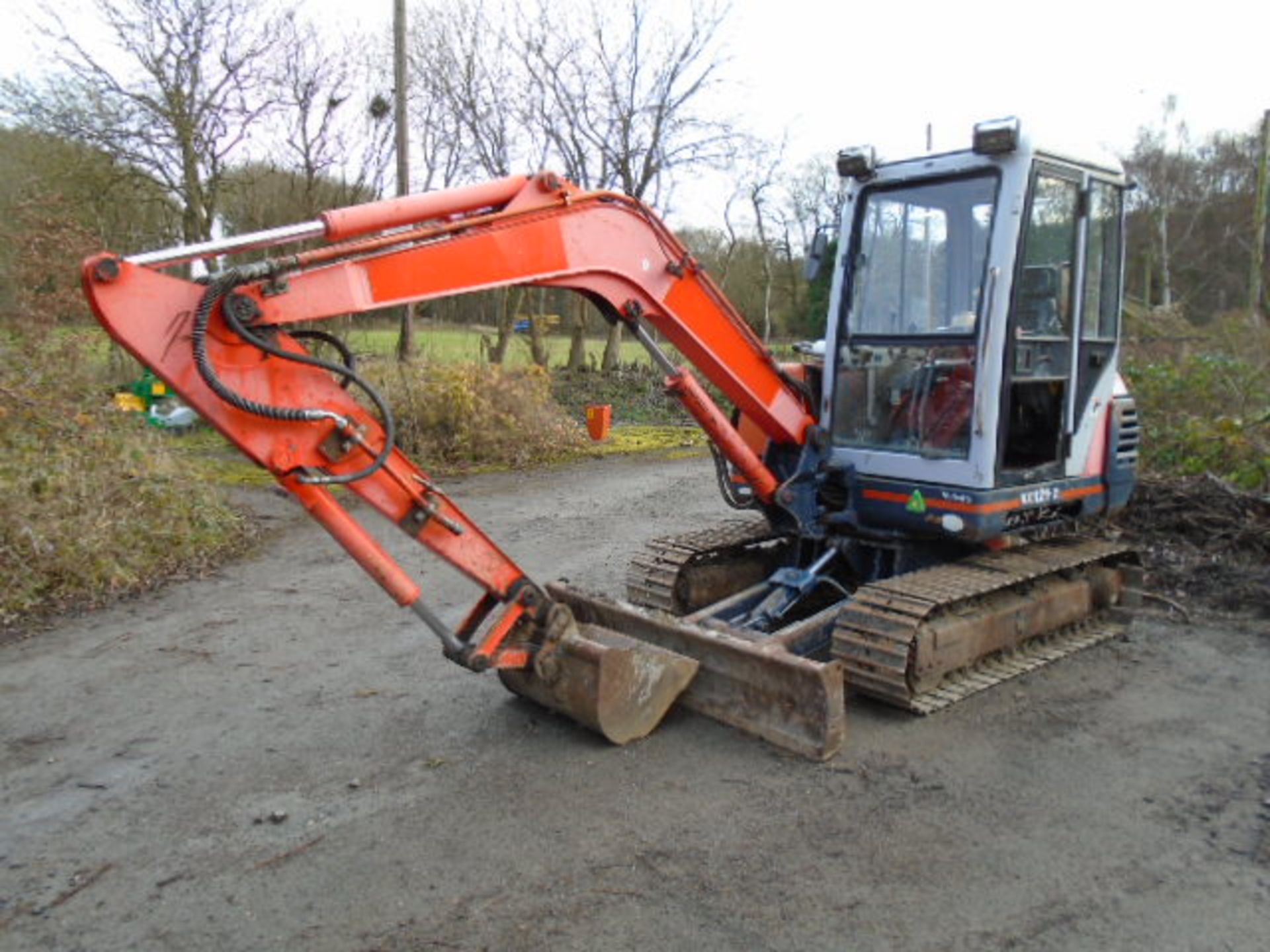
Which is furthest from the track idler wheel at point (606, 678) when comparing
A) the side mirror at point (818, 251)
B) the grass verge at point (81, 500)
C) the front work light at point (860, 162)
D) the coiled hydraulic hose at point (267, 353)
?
the grass verge at point (81, 500)

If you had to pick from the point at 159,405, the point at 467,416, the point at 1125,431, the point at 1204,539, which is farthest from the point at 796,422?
the point at 159,405

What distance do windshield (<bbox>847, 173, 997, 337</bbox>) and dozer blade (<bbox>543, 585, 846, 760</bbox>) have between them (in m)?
1.94

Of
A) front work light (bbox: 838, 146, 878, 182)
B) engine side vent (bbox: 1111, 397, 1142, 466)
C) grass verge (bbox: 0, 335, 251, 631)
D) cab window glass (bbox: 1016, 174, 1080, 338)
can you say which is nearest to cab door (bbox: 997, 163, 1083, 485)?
cab window glass (bbox: 1016, 174, 1080, 338)

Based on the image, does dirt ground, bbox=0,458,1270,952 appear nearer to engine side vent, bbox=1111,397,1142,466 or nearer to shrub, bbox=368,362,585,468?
engine side vent, bbox=1111,397,1142,466

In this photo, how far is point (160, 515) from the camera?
27.1ft

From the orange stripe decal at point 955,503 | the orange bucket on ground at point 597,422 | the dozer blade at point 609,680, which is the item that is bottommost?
the dozer blade at point 609,680

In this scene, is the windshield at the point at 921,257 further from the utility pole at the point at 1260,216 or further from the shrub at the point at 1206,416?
the utility pole at the point at 1260,216

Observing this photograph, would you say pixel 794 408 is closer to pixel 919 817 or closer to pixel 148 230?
pixel 919 817

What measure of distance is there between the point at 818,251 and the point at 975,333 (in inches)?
41.4

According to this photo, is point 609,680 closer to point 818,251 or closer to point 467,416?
point 818,251

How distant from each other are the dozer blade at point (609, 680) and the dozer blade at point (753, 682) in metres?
0.06

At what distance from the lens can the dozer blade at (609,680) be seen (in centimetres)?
437

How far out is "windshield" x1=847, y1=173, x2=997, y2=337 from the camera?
16.9ft

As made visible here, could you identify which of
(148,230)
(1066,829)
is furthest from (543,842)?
(148,230)
